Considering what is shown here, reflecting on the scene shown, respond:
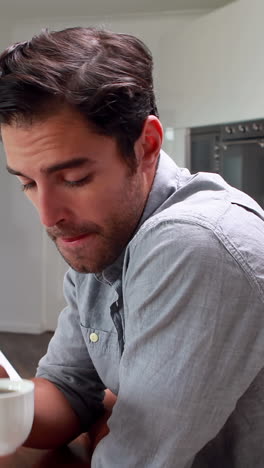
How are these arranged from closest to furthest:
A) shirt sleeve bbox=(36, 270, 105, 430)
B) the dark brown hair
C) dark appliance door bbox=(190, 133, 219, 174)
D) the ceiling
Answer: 1. the dark brown hair
2. shirt sleeve bbox=(36, 270, 105, 430)
3. dark appliance door bbox=(190, 133, 219, 174)
4. the ceiling

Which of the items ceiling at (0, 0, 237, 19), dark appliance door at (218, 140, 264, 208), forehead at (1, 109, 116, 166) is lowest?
dark appliance door at (218, 140, 264, 208)

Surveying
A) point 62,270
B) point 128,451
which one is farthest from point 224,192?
point 62,270

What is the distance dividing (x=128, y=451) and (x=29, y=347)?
3.18m

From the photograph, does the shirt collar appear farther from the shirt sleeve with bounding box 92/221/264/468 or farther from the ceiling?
the ceiling

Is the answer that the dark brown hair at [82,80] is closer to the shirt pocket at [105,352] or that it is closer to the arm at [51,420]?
the shirt pocket at [105,352]

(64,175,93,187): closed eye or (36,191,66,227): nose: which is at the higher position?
(64,175,93,187): closed eye

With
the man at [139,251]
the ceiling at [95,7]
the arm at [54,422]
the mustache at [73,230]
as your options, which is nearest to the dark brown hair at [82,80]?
the man at [139,251]

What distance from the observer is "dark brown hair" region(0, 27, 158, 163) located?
681 mm

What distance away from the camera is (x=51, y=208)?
0.71 m

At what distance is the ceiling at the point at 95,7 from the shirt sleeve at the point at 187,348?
3.40 meters

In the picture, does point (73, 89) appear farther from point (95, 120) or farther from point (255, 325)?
point (255, 325)

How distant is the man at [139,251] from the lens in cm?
59

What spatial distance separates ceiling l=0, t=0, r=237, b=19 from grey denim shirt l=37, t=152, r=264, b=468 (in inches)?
131

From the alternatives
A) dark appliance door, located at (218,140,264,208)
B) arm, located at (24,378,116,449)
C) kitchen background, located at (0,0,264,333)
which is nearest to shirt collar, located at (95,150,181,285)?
arm, located at (24,378,116,449)
